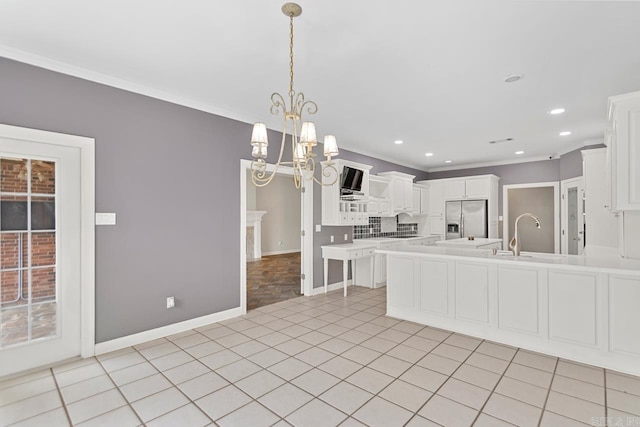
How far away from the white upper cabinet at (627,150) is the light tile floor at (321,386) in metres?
1.41

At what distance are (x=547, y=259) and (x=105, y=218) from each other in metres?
4.21

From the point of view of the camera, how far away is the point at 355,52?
A: 8.21ft

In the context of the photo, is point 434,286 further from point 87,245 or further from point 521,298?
point 87,245

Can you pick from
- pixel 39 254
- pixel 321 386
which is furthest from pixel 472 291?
pixel 39 254

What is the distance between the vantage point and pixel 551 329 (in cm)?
284

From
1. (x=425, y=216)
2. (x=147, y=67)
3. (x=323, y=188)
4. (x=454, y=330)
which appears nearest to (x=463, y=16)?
(x=147, y=67)

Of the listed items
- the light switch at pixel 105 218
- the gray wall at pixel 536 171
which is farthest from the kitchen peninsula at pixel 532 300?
the gray wall at pixel 536 171

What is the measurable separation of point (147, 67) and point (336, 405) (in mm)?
3095

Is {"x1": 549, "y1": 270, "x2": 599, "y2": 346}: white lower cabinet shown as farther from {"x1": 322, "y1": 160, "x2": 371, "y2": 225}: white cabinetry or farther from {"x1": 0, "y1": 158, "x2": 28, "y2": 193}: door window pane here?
{"x1": 0, "y1": 158, "x2": 28, "y2": 193}: door window pane

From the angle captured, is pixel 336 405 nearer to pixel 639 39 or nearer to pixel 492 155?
pixel 639 39

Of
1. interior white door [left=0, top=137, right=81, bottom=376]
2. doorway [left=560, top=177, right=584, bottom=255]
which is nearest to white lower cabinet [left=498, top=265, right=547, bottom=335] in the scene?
doorway [left=560, top=177, right=584, bottom=255]

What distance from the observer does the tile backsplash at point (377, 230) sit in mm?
6125

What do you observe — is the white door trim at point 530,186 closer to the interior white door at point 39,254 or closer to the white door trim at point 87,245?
the white door trim at point 87,245

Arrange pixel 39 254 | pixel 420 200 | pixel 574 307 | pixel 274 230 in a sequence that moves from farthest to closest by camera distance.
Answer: pixel 274 230 < pixel 420 200 < pixel 574 307 < pixel 39 254
